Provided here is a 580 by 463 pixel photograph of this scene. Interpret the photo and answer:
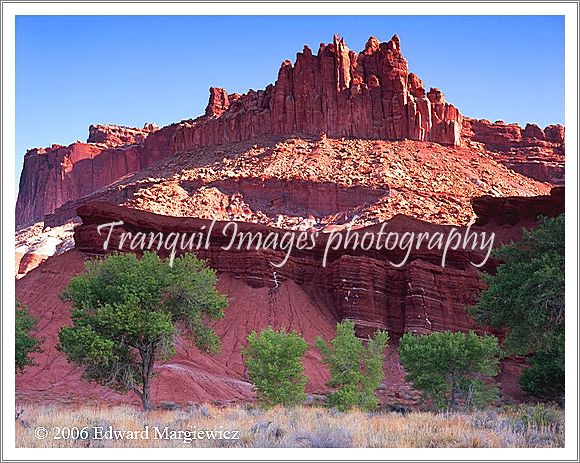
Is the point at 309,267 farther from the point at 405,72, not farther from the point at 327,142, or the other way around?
the point at 405,72

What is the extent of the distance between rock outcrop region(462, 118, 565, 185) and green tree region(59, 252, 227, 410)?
268 ft

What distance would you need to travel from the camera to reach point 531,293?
17.2 meters

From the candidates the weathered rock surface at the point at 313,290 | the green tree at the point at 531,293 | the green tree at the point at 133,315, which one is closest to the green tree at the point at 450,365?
the green tree at the point at 531,293

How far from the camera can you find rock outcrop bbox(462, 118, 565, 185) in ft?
320

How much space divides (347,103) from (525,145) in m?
31.4

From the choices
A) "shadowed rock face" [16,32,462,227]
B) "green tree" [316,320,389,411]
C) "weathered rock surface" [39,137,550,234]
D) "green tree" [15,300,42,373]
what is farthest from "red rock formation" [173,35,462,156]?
"green tree" [15,300,42,373]

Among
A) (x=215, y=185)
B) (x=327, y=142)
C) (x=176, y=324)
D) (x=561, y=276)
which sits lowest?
(x=176, y=324)

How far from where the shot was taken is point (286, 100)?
96.8m

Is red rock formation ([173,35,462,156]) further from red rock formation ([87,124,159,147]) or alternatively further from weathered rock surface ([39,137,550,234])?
red rock formation ([87,124,159,147])

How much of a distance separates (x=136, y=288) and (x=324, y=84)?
81.3 metres

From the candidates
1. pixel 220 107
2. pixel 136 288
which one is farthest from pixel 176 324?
pixel 220 107

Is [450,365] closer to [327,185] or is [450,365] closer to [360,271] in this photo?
[360,271]

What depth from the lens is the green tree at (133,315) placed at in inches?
767

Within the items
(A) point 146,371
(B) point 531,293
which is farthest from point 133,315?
(B) point 531,293
